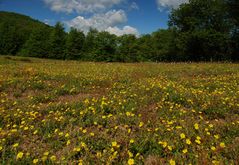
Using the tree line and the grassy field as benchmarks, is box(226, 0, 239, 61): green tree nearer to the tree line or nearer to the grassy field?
the tree line

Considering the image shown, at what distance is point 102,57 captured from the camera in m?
69.2

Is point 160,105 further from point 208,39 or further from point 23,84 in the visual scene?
point 208,39

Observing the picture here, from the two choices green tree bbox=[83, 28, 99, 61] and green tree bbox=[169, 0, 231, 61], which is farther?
green tree bbox=[83, 28, 99, 61]

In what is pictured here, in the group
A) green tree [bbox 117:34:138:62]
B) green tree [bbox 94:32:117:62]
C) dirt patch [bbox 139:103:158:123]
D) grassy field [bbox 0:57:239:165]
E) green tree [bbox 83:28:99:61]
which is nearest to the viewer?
grassy field [bbox 0:57:239:165]

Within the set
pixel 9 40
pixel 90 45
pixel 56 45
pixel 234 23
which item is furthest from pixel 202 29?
pixel 9 40

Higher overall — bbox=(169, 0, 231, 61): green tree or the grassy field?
bbox=(169, 0, 231, 61): green tree

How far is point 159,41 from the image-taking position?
69688 millimetres

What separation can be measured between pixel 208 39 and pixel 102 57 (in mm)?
37382

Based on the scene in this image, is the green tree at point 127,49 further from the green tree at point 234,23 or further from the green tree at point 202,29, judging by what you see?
the green tree at point 234,23

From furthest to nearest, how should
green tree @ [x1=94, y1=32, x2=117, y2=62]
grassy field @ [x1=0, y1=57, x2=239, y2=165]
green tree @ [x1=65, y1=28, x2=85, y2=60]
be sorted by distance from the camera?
1. green tree @ [x1=65, y1=28, x2=85, y2=60]
2. green tree @ [x1=94, y1=32, x2=117, y2=62]
3. grassy field @ [x1=0, y1=57, x2=239, y2=165]

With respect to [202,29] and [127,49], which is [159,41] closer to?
[127,49]

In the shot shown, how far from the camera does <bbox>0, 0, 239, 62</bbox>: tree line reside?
3781 centimetres

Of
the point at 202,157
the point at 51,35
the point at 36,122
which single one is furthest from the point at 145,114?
the point at 51,35

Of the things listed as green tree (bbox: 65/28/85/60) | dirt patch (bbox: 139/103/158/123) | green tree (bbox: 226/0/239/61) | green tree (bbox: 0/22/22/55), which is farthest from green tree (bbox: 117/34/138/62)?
dirt patch (bbox: 139/103/158/123)
